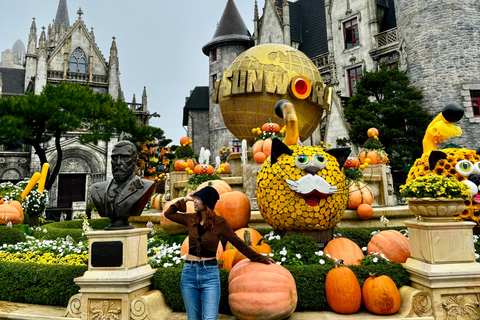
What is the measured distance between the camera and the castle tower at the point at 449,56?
20.2m

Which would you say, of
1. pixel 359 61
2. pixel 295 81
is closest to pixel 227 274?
pixel 295 81

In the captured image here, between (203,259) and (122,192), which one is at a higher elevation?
(122,192)

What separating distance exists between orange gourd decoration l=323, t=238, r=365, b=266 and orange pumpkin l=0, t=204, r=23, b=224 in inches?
374

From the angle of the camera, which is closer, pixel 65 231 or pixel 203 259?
pixel 203 259

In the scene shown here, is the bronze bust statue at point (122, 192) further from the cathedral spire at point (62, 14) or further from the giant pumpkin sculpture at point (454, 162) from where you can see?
the cathedral spire at point (62, 14)

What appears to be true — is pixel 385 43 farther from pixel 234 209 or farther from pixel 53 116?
pixel 53 116

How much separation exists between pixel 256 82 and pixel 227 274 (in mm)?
7051

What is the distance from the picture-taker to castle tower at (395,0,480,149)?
66.2 ft

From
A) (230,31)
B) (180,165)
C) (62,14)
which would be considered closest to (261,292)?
(180,165)

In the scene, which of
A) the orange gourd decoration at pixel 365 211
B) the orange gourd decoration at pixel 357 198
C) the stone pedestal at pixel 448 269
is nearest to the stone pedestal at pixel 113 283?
the stone pedestal at pixel 448 269

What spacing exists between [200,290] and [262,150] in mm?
6396

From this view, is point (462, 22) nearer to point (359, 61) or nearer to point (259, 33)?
point (359, 61)

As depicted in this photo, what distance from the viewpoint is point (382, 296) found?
11.7 ft

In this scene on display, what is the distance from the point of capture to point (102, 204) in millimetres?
4090
